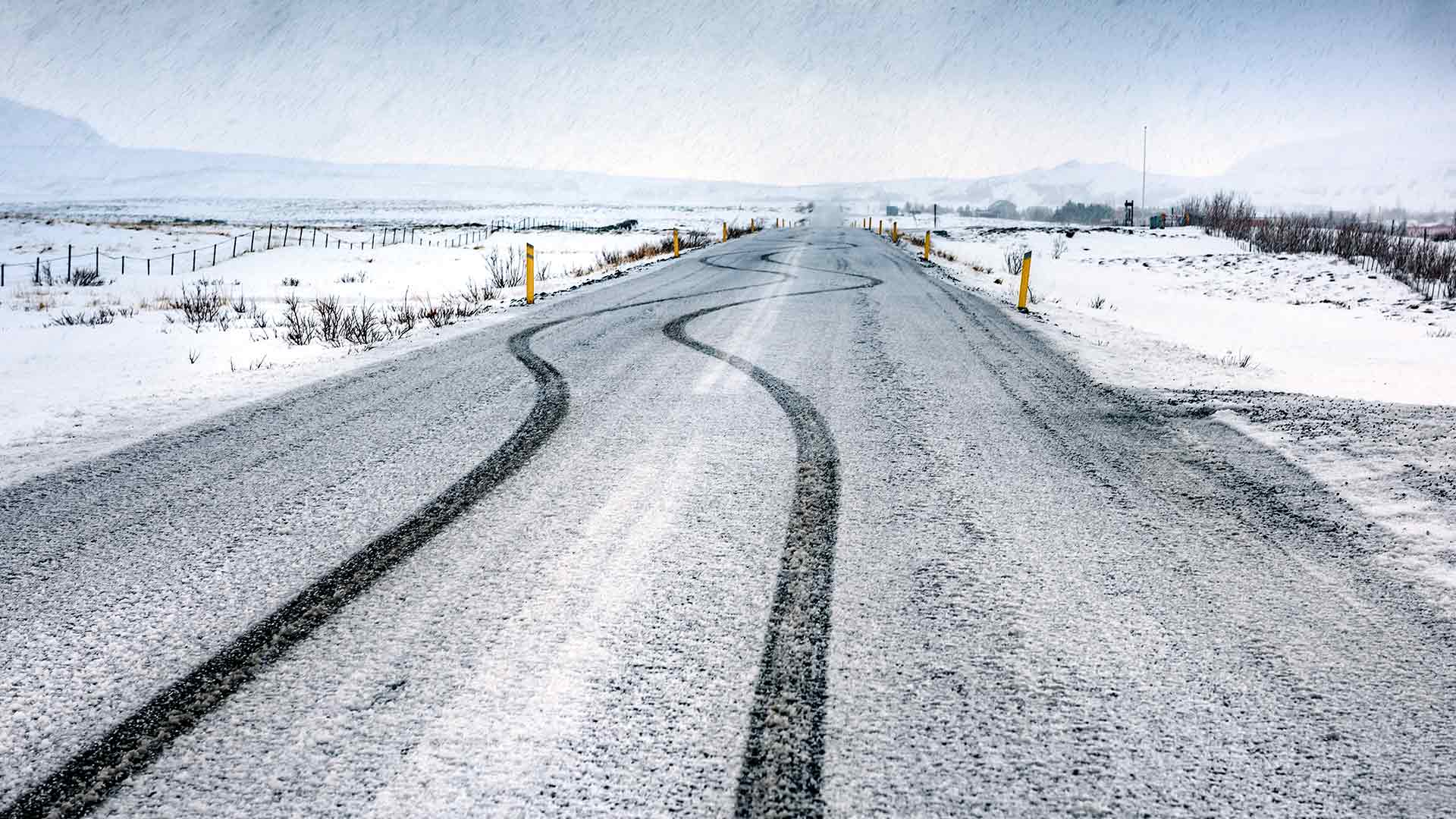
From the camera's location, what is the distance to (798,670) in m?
2.65

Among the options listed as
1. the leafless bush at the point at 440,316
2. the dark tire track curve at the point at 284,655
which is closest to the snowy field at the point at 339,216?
the leafless bush at the point at 440,316

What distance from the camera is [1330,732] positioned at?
7.84ft

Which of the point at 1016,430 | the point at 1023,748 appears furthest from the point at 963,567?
the point at 1016,430

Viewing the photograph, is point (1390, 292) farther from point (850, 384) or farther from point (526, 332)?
point (526, 332)

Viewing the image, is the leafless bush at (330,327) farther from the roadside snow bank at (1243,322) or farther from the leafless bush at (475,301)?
the roadside snow bank at (1243,322)

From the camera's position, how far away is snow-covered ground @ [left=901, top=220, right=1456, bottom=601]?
15.4ft

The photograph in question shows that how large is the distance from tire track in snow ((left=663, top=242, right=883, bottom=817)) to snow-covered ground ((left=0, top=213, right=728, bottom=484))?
15.5ft

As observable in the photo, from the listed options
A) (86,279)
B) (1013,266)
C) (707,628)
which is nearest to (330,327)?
(707,628)

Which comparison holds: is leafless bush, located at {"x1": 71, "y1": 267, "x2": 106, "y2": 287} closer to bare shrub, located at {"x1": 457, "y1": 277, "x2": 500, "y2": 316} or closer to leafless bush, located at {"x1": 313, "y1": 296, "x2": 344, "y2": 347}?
bare shrub, located at {"x1": 457, "y1": 277, "x2": 500, "y2": 316}

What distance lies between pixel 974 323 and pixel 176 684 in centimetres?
1045

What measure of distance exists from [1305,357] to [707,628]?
33.9ft

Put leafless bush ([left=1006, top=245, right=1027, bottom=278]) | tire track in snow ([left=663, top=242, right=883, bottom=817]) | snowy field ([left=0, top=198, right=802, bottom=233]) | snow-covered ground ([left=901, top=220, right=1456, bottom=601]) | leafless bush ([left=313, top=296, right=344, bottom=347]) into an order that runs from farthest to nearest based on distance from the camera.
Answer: snowy field ([left=0, top=198, right=802, bottom=233]) < leafless bush ([left=1006, top=245, right=1027, bottom=278]) < leafless bush ([left=313, top=296, right=344, bottom=347]) < snow-covered ground ([left=901, top=220, right=1456, bottom=601]) < tire track in snow ([left=663, top=242, right=883, bottom=817])

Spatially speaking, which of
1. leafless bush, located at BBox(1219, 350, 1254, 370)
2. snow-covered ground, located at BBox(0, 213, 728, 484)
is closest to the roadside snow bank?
leafless bush, located at BBox(1219, 350, 1254, 370)

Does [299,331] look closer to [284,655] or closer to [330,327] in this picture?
[330,327]
